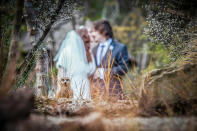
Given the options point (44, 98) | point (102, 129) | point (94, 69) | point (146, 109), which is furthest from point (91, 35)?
point (102, 129)

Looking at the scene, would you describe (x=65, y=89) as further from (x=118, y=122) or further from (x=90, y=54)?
(x=90, y=54)

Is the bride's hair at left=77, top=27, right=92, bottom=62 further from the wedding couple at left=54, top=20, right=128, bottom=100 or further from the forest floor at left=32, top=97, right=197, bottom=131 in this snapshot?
the forest floor at left=32, top=97, right=197, bottom=131

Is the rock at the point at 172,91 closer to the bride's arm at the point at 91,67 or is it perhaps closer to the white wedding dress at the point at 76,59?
the white wedding dress at the point at 76,59

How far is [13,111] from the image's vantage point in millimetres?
1366

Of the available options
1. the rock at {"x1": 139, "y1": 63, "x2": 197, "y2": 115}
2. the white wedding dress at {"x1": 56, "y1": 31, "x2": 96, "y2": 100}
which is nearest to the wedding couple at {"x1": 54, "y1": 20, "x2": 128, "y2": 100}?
the white wedding dress at {"x1": 56, "y1": 31, "x2": 96, "y2": 100}

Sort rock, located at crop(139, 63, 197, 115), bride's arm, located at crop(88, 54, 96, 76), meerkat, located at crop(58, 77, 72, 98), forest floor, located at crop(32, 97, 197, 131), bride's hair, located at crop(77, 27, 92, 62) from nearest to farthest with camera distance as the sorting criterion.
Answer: forest floor, located at crop(32, 97, 197, 131) < rock, located at crop(139, 63, 197, 115) < meerkat, located at crop(58, 77, 72, 98) < bride's arm, located at crop(88, 54, 96, 76) < bride's hair, located at crop(77, 27, 92, 62)

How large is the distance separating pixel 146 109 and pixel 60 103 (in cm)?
108

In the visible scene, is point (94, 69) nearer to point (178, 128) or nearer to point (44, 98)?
point (44, 98)

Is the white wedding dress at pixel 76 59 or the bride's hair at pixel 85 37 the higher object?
the bride's hair at pixel 85 37

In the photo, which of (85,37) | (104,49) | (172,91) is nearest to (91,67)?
(104,49)

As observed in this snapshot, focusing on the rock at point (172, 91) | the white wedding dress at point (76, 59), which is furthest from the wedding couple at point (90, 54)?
the rock at point (172, 91)

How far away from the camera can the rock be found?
1964mm

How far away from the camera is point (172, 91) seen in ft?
6.56

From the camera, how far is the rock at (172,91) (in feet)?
6.44
